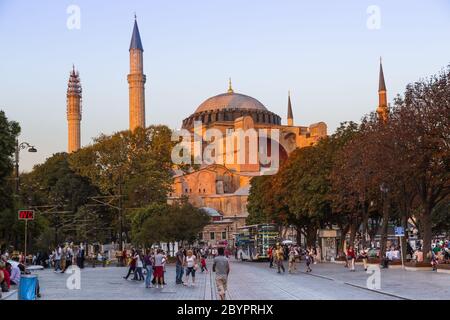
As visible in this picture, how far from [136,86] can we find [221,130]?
39431 millimetres

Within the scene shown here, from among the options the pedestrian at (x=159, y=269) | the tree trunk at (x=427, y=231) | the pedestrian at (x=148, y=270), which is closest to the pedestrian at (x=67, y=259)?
the pedestrian at (x=148, y=270)

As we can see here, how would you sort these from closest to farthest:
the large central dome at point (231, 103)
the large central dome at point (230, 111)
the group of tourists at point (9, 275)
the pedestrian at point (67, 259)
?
the group of tourists at point (9, 275), the pedestrian at point (67, 259), the large central dome at point (230, 111), the large central dome at point (231, 103)

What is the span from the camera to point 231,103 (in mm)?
176000

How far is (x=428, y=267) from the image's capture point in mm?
39844

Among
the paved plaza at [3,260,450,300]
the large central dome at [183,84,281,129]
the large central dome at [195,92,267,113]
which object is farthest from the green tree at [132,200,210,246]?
the large central dome at [195,92,267,113]

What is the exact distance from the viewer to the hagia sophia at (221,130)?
12750 centimetres

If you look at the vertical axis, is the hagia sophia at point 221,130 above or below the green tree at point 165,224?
above

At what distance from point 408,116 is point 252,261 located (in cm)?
3400

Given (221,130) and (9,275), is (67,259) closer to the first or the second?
(9,275)

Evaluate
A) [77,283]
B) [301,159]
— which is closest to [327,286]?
[77,283]

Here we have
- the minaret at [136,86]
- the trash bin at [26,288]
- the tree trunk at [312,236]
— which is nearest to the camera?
the trash bin at [26,288]

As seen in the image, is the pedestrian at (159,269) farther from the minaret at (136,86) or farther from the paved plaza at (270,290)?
the minaret at (136,86)

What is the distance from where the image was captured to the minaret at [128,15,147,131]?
125 meters
